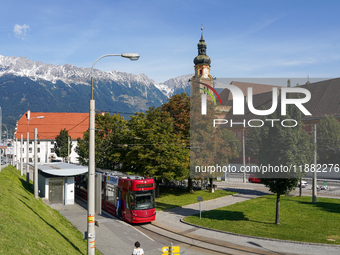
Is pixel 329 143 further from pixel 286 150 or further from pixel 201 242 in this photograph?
pixel 201 242

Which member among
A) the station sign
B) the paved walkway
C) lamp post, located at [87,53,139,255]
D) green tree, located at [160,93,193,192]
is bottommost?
the paved walkway

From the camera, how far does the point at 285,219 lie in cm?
2381

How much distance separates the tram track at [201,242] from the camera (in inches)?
667

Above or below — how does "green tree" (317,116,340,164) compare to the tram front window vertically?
above

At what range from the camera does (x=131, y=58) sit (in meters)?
12.3

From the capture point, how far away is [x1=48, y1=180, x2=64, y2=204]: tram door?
3039 cm

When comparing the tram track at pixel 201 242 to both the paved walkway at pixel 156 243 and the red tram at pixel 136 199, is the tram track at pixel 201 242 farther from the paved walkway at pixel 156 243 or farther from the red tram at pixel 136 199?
the red tram at pixel 136 199

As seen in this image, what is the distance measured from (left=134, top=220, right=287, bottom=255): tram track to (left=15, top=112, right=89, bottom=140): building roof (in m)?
81.1

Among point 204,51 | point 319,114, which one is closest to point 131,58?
point 319,114

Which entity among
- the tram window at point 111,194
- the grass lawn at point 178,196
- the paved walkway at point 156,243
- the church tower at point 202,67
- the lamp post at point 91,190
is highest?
the church tower at point 202,67

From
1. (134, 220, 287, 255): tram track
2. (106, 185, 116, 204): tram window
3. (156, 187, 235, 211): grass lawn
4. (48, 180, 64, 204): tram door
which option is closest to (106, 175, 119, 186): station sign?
(106, 185, 116, 204): tram window

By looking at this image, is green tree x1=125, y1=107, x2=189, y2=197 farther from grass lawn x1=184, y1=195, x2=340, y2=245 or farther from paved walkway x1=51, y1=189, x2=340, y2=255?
grass lawn x1=184, y1=195, x2=340, y2=245

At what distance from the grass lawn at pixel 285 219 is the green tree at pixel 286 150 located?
63.6 inches

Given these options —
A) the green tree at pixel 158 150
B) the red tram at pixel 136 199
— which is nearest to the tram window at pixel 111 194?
the red tram at pixel 136 199
